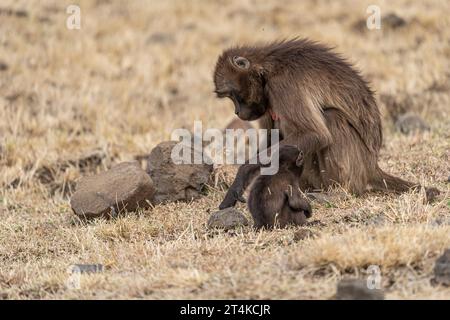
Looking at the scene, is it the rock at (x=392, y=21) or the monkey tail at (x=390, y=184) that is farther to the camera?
the rock at (x=392, y=21)

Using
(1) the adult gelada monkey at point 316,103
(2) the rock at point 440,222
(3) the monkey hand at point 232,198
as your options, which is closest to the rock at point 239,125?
(1) the adult gelada monkey at point 316,103

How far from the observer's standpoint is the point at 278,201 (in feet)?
21.7

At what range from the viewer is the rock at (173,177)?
8.28 metres

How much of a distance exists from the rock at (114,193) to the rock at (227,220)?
1.10 metres

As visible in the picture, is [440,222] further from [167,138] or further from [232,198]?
[167,138]

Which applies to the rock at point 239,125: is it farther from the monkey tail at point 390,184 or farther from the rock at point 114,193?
the monkey tail at point 390,184

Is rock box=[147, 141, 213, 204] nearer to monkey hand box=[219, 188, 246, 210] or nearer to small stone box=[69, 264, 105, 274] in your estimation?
monkey hand box=[219, 188, 246, 210]

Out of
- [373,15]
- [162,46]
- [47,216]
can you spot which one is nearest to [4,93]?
[162,46]

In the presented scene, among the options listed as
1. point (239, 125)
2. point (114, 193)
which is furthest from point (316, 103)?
point (239, 125)

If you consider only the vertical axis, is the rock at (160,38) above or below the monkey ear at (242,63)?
above

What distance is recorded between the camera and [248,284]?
5.08m

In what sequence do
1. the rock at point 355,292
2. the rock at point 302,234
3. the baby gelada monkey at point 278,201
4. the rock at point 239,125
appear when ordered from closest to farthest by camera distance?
the rock at point 355,292 < the rock at point 302,234 < the baby gelada monkey at point 278,201 < the rock at point 239,125

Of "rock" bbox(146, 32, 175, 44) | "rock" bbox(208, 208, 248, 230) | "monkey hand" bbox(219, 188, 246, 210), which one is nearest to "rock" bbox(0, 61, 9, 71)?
"rock" bbox(146, 32, 175, 44)

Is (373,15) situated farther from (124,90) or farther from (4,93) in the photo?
(4,93)
